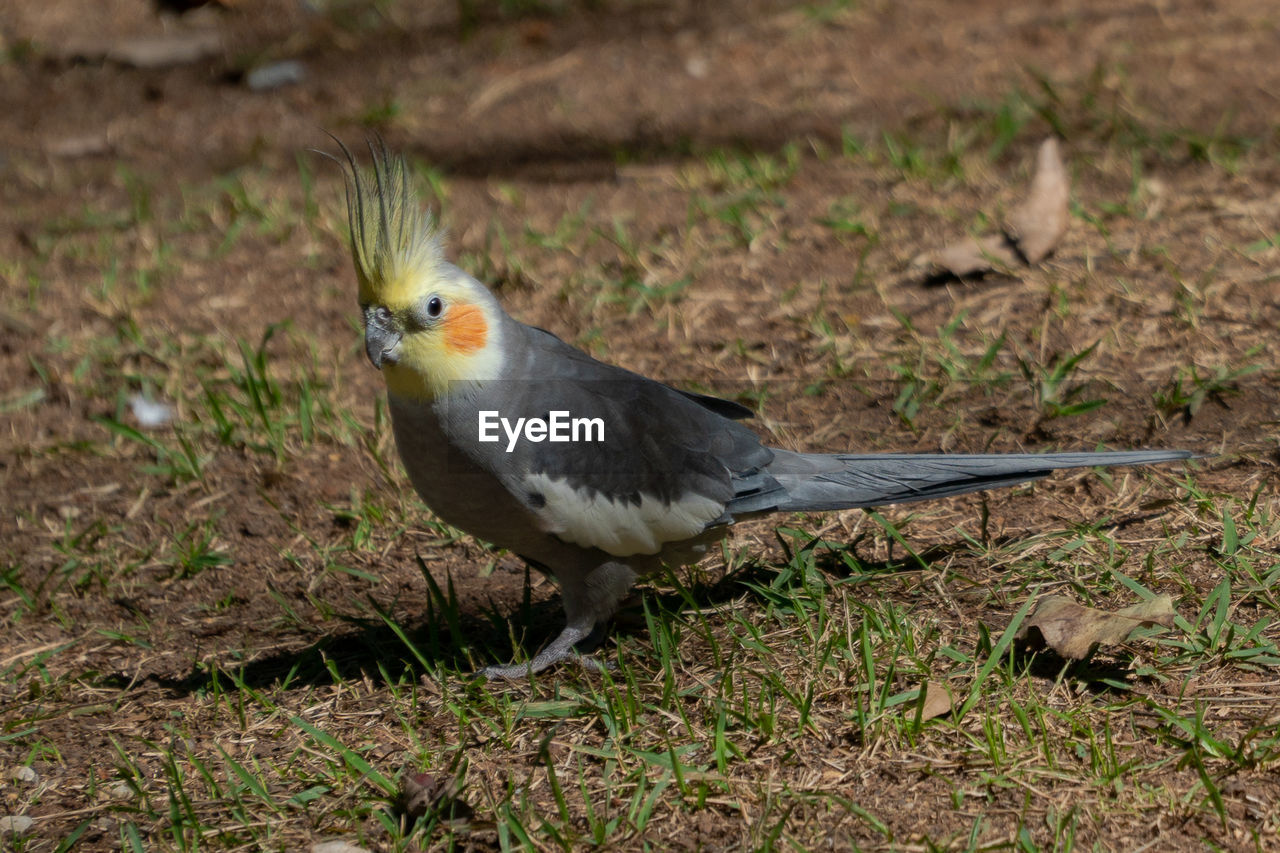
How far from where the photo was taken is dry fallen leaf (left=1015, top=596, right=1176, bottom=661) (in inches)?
120

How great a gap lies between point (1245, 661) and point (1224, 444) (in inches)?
43.6

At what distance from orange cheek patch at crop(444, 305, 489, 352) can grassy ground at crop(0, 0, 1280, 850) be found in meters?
0.85

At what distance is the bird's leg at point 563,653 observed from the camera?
3377mm

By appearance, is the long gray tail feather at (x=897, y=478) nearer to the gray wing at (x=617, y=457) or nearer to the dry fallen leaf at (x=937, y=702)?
the gray wing at (x=617, y=457)

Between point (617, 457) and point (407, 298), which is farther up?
point (407, 298)

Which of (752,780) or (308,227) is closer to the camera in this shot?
(752,780)

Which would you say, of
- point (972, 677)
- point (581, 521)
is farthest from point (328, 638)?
point (972, 677)

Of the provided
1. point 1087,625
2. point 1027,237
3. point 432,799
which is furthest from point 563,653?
point 1027,237

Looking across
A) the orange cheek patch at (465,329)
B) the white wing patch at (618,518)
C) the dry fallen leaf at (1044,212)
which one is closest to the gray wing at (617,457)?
the white wing patch at (618,518)

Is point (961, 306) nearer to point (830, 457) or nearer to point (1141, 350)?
point (1141, 350)

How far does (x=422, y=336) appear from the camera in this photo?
320 centimetres

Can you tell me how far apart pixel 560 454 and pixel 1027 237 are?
2.60 m

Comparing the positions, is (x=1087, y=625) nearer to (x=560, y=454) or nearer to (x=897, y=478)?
(x=897, y=478)

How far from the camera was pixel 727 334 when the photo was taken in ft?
16.4
